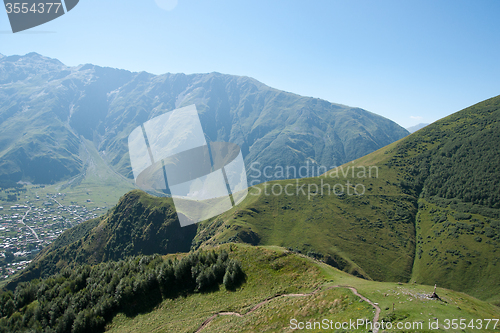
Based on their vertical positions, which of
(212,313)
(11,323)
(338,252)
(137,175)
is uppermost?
(137,175)

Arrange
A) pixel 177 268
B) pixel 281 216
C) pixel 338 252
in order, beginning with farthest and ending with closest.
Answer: pixel 281 216 < pixel 338 252 < pixel 177 268

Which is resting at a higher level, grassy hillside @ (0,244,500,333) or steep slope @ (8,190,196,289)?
grassy hillside @ (0,244,500,333)

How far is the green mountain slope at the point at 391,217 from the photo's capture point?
4018 inches

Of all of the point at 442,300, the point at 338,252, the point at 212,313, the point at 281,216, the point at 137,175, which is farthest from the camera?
the point at 281,216

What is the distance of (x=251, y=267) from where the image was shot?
41.5 metres

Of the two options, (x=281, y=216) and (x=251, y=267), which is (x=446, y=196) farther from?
(x=251, y=267)

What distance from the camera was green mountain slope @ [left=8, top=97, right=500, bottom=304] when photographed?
335ft

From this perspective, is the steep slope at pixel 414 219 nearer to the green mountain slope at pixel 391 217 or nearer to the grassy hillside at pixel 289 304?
the green mountain slope at pixel 391 217

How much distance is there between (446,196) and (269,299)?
16317cm

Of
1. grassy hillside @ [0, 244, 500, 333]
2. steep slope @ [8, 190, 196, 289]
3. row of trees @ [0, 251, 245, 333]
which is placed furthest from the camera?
steep slope @ [8, 190, 196, 289]

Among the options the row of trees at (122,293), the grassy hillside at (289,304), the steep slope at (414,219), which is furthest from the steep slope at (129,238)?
the grassy hillside at (289,304)

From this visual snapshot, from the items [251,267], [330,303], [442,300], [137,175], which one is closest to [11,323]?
[137,175]

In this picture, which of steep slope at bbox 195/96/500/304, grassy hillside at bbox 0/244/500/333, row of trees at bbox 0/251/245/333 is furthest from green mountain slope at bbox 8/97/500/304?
row of trees at bbox 0/251/245/333

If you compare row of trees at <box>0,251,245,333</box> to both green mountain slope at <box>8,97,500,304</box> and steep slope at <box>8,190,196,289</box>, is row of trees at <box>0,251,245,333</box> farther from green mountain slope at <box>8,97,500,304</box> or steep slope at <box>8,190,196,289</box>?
steep slope at <box>8,190,196,289</box>
